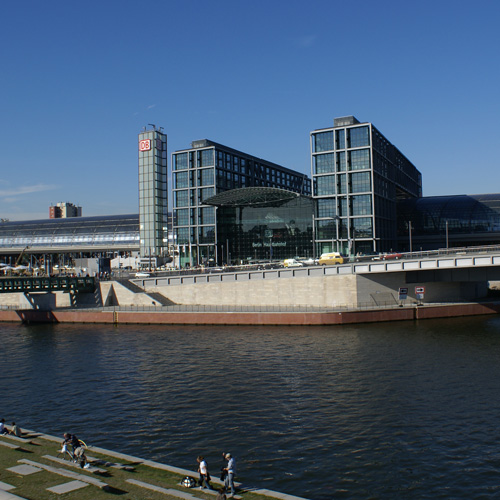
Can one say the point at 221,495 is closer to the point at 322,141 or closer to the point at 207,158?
the point at 322,141

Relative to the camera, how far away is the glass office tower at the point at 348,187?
11731 centimetres

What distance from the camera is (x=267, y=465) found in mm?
25344

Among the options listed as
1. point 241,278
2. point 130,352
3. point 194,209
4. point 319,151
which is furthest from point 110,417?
point 194,209

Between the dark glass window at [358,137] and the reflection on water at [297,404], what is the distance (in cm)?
6557

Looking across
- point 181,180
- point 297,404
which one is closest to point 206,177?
point 181,180

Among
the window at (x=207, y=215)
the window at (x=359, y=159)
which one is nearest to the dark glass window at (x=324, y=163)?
the window at (x=359, y=159)

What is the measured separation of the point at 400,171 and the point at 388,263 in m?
92.1

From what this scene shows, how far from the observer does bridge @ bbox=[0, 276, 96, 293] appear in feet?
283

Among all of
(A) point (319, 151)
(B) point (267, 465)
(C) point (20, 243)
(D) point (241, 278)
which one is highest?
(A) point (319, 151)

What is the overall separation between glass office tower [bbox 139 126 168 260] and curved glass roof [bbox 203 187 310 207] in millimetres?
12991

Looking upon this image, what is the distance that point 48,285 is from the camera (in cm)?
8650

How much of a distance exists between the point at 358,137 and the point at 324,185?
13.2 metres

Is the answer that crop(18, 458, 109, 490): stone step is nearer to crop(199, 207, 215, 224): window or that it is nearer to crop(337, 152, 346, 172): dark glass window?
crop(337, 152, 346, 172): dark glass window

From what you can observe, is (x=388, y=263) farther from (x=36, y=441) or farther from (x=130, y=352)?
(x=36, y=441)
